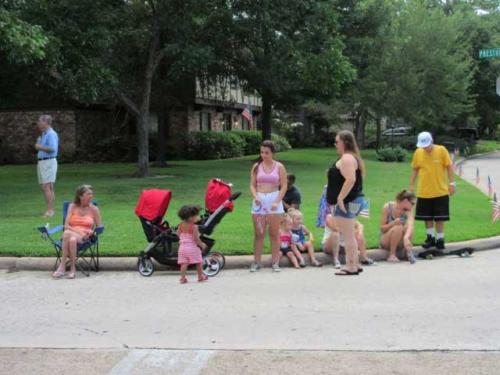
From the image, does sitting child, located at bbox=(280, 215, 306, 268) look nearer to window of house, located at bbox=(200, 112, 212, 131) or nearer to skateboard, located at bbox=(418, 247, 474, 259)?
skateboard, located at bbox=(418, 247, 474, 259)

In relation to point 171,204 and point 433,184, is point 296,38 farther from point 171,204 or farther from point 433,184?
point 433,184

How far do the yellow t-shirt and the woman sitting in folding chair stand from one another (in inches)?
186

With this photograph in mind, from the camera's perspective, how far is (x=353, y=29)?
96.2 ft

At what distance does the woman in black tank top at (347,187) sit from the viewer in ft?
24.2

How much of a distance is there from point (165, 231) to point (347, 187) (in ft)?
7.80

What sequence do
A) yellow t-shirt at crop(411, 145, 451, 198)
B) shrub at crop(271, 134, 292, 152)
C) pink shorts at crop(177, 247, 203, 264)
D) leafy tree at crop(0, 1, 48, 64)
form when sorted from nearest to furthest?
pink shorts at crop(177, 247, 203, 264)
yellow t-shirt at crop(411, 145, 451, 198)
leafy tree at crop(0, 1, 48, 64)
shrub at crop(271, 134, 292, 152)

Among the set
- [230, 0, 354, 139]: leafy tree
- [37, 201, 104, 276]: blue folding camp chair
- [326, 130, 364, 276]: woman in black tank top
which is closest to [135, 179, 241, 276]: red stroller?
[37, 201, 104, 276]: blue folding camp chair

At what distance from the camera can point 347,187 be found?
7.37 metres

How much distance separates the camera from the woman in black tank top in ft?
24.2

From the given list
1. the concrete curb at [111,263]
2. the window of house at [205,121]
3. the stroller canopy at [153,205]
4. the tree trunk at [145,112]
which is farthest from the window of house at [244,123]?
the stroller canopy at [153,205]

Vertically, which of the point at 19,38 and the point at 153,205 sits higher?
the point at 19,38

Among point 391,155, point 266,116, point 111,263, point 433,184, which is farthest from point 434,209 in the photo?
point 391,155

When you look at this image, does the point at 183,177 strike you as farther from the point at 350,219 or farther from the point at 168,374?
the point at 168,374

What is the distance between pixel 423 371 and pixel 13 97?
28.1 metres
